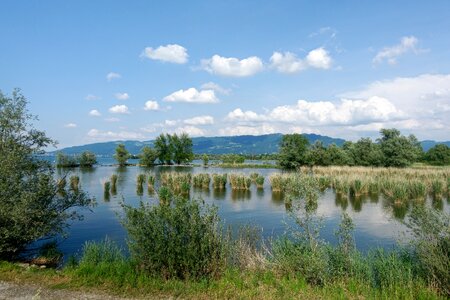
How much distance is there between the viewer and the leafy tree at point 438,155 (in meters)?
76.6

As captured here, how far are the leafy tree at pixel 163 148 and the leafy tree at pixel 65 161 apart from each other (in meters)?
19.1

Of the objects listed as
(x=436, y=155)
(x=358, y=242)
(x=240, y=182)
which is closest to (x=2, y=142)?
(x=358, y=242)

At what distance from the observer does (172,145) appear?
92.2 metres

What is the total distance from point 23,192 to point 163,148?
267 feet

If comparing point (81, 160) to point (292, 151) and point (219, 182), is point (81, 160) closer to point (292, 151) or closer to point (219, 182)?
point (292, 151)

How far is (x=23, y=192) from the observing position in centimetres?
977

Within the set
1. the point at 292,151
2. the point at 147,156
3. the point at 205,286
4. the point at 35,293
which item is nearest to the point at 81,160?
the point at 147,156

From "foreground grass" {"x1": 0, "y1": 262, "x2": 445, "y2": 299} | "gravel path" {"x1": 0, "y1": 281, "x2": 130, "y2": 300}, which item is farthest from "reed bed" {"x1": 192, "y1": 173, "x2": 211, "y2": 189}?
"gravel path" {"x1": 0, "y1": 281, "x2": 130, "y2": 300}

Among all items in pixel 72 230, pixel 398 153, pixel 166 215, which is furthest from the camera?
pixel 398 153

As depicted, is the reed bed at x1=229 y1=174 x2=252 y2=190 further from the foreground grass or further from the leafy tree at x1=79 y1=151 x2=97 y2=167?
the leafy tree at x1=79 y1=151 x2=97 y2=167

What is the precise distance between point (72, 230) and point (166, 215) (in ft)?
35.2

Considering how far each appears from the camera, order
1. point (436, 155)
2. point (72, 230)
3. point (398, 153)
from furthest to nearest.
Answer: point (436, 155) < point (398, 153) < point (72, 230)

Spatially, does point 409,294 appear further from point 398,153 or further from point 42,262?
point 398,153

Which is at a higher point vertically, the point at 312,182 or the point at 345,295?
the point at 312,182
